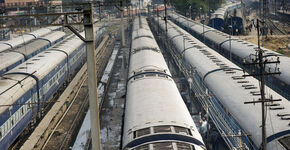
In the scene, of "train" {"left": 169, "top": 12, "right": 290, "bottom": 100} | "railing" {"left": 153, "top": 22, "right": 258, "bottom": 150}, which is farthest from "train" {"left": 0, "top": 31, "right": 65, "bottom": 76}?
"train" {"left": 169, "top": 12, "right": 290, "bottom": 100}

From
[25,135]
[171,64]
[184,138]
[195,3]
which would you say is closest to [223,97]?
[184,138]

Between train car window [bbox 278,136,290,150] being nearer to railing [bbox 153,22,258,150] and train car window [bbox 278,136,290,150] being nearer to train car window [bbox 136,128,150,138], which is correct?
railing [bbox 153,22,258,150]

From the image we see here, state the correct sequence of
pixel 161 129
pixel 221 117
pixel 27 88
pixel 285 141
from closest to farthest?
pixel 285 141 < pixel 161 129 < pixel 221 117 < pixel 27 88

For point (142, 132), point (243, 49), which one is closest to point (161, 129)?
point (142, 132)

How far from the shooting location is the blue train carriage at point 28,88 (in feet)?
63.9

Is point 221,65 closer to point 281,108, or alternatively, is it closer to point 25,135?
point 281,108

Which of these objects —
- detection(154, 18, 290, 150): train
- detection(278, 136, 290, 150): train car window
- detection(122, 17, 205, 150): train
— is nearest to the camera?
detection(278, 136, 290, 150): train car window

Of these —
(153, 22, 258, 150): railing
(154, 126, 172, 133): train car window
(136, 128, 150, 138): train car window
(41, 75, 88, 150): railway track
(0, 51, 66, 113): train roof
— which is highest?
(0, 51, 66, 113): train roof

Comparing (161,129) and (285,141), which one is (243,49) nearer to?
(285,141)

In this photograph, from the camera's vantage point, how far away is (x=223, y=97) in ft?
61.4

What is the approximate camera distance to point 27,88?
23.2 m

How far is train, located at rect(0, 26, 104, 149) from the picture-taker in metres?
19.4

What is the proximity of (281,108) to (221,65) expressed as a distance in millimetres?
10099

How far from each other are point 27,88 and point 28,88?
0.17 metres
